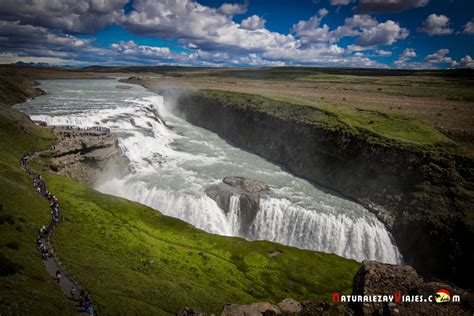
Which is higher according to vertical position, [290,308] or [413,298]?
[413,298]

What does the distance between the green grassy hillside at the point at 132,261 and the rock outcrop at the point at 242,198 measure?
7.51 m

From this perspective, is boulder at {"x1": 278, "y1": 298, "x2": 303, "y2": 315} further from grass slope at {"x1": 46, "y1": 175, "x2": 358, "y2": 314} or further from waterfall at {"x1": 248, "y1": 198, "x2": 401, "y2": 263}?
waterfall at {"x1": 248, "y1": 198, "x2": 401, "y2": 263}

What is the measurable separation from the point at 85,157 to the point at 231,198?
1048 inches

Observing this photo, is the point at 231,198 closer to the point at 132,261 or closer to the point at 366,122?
the point at 132,261

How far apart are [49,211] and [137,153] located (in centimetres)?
2930

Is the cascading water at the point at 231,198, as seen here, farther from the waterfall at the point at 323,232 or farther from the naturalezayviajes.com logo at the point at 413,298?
the naturalezayviajes.com logo at the point at 413,298

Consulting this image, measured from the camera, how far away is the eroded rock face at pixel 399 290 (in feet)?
50.2

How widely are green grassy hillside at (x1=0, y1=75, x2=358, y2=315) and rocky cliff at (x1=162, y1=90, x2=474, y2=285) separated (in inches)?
494

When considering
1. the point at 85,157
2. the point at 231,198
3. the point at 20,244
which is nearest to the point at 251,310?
the point at 20,244

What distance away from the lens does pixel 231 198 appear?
160 ft

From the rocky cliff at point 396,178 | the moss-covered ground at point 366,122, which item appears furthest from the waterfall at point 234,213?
the moss-covered ground at point 366,122

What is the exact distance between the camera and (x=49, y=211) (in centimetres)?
3522

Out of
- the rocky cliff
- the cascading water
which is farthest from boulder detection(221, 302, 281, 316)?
the rocky cliff

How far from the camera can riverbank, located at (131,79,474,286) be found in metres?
41.6
